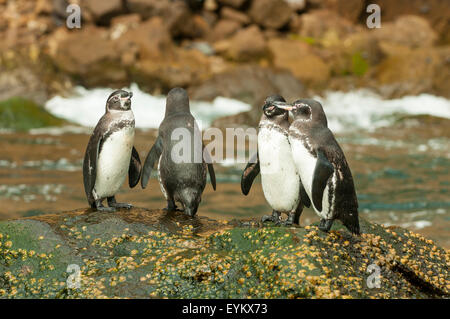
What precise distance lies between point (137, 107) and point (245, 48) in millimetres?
7278

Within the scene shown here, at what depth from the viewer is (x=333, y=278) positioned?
13.0 ft

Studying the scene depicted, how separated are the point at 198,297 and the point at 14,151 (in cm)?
1154

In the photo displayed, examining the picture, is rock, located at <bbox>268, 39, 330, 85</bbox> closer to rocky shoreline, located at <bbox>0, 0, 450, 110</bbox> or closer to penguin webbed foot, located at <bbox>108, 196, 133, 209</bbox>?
rocky shoreline, located at <bbox>0, 0, 450, 110</bbox>

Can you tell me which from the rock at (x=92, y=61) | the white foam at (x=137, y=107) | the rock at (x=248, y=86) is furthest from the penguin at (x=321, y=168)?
the rock at (x=92, y=61)

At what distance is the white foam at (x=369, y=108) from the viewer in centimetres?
2048

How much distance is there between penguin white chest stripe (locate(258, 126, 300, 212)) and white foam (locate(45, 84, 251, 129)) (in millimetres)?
14293

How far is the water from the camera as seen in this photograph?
1023cm

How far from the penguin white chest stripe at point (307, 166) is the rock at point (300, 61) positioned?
68.6 ft

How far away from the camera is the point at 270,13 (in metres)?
30.5

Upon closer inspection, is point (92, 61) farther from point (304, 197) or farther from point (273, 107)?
point (304, 197)

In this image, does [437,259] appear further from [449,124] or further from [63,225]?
[449,124]

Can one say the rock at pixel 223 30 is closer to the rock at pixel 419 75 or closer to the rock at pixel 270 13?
the rock at pixel 270 13

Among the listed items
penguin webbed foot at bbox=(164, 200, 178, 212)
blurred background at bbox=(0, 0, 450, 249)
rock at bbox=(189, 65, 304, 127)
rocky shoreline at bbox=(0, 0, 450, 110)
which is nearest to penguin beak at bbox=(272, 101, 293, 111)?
penguin webbed foot at bbox=(164, 200, 178, 212)
